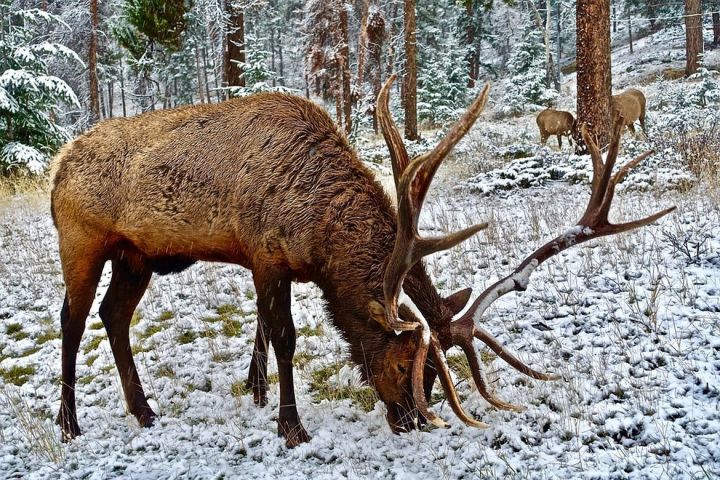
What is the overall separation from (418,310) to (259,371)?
60.9 inches

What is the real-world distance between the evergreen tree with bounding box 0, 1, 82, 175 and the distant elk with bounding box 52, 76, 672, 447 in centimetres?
994

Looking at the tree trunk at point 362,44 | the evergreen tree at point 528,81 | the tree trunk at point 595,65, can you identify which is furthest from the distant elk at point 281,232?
the evergreen tree at point 528,81

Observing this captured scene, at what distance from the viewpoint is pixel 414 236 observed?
2818mm

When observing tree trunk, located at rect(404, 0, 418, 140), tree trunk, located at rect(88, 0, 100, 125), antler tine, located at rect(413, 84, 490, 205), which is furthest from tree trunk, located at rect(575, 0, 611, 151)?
tree trunk, located at rect(88, 0, 100, 125)

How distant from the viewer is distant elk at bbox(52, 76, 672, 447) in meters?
3.06

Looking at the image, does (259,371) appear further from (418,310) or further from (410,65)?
(410,65)

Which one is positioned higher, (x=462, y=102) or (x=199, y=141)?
(x=462, y=102)

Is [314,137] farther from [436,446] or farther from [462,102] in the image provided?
[462,102]

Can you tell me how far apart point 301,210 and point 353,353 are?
0.94 meters

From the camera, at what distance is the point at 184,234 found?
12.8 ft

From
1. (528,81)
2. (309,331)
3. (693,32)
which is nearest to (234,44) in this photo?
(309,331)

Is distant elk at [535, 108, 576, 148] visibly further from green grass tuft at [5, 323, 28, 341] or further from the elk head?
green grass tuft at [5, 323, 28, 341]

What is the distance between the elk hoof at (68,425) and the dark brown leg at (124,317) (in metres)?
0.36

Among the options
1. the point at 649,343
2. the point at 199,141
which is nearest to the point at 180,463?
the point at 199,141
